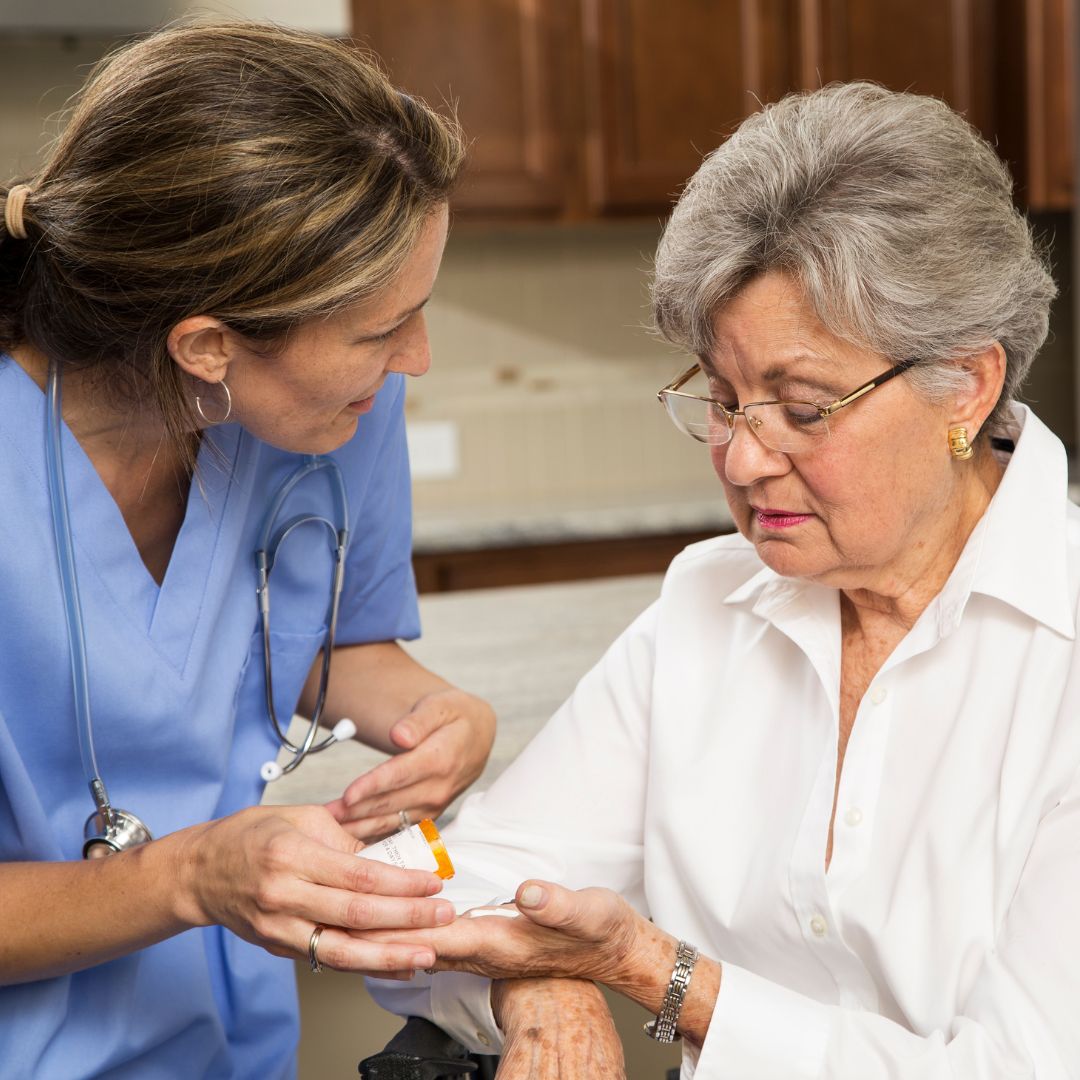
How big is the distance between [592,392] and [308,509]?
284 cm

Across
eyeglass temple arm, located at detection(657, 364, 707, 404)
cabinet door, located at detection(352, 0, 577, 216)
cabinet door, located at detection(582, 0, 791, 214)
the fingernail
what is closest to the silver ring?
the fingernail

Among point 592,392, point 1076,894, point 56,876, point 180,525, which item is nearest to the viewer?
point 1076,894

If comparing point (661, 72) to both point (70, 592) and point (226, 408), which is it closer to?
point (226, 408)

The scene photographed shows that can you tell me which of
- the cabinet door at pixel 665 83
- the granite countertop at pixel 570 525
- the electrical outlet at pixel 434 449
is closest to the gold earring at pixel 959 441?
the granite countertop at pixel 570 525

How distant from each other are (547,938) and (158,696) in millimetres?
398

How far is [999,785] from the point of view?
112 centimetres

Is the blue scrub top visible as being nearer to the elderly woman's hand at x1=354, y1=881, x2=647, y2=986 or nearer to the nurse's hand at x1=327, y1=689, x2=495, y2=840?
the nurse's hand at x1=327, y1=689, x2=495, y2=840

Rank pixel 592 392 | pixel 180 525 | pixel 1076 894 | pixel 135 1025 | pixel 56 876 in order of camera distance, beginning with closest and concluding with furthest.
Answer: pixel 1076 894, pixel 56 876, pixel 135 1025, pixel 180 525, pixel 592 392

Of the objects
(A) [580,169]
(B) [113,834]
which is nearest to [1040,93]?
(A) [580,169]

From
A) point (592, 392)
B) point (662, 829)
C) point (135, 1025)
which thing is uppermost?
point (662, 829)

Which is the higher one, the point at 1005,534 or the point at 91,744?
the point at 1005,534

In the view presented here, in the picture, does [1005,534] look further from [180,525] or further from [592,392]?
[592,392]

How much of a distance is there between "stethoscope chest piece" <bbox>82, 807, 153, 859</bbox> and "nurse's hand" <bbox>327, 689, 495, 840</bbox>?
198 mm

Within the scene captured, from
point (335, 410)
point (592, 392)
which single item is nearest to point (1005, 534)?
point (335, 410)
